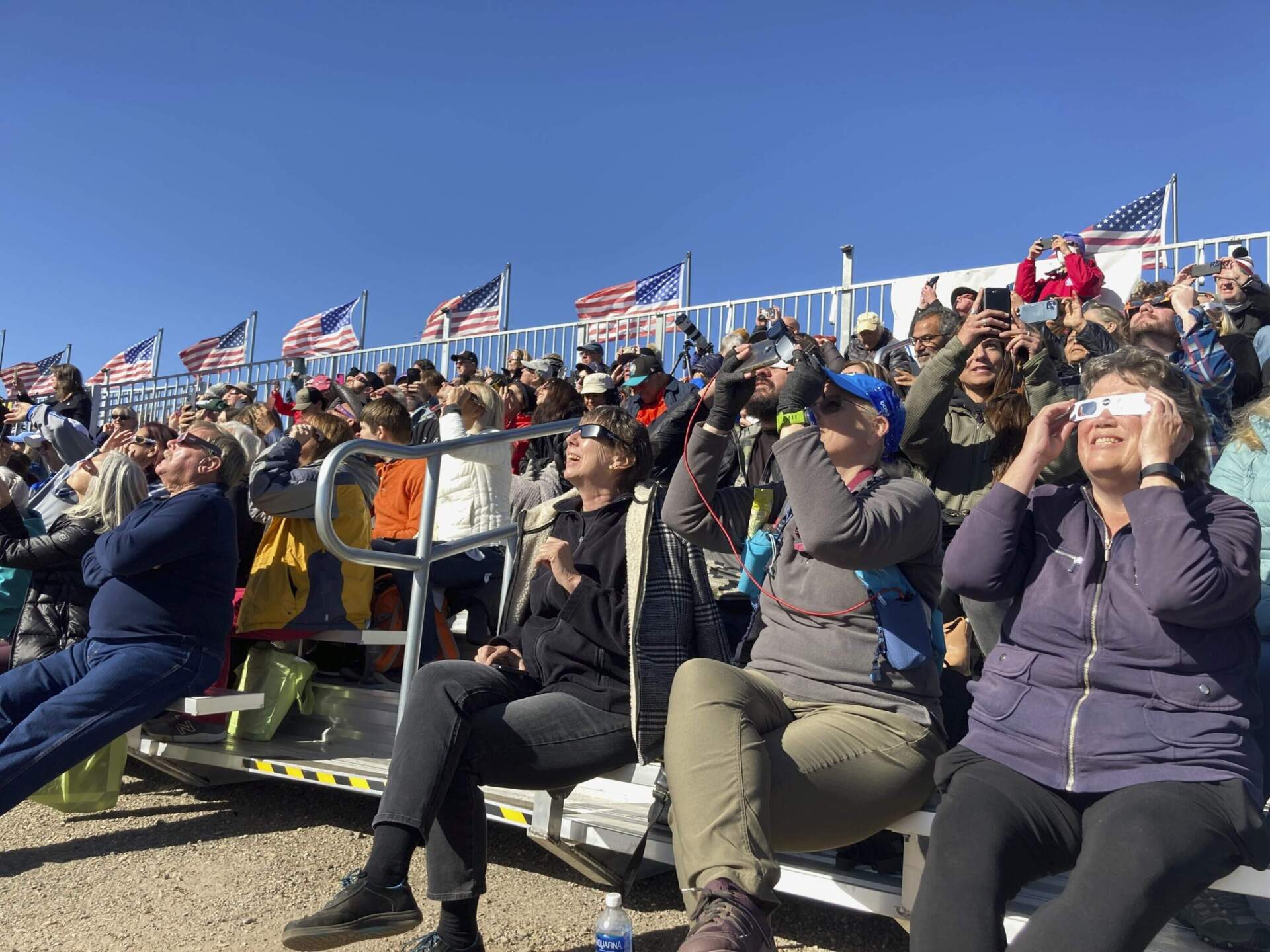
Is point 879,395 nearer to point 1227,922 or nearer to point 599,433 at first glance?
point 599,433

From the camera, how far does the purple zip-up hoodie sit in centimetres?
239

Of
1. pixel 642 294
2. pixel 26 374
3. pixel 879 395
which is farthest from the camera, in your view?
pixel 26 374

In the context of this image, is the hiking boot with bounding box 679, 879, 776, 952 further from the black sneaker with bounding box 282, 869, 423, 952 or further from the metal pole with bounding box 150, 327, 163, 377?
the metal pole with bounding box 150, 327, 163, 377

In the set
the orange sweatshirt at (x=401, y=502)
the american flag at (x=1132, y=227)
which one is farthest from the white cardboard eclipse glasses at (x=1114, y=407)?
the american flag at (x=1132, y=227)

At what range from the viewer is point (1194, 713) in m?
2.42

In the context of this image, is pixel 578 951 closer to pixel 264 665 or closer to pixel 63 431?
pixel 264 665

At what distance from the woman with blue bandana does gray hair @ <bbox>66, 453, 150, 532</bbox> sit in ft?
11.0

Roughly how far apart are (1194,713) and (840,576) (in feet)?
3.12

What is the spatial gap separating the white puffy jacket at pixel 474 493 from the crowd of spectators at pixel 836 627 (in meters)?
0.63

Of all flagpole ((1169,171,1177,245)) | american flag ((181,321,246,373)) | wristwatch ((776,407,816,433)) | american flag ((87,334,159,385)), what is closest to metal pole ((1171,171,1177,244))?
flagpole ((1169,171,1177,245))

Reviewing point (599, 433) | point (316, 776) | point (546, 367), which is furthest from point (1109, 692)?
point (546, 367)

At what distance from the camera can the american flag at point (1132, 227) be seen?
9797mm

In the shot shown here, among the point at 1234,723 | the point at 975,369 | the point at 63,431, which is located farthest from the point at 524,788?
the point at 63,431

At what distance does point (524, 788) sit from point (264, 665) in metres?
2.46
